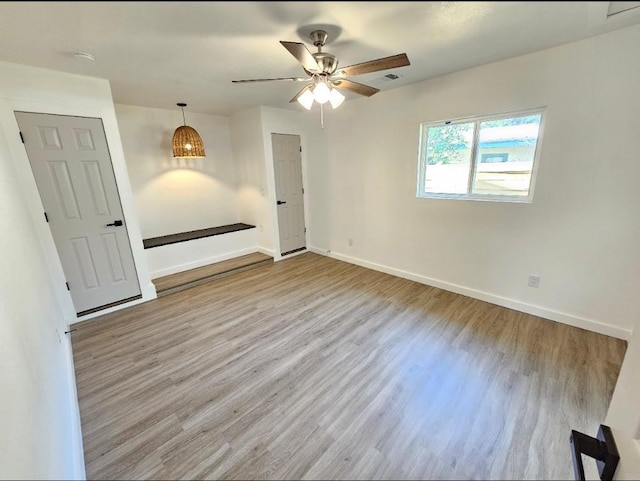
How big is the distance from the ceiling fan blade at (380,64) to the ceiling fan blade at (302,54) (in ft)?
0.81

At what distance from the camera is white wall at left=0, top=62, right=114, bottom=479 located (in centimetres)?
101

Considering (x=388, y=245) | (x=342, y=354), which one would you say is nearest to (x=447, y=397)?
(x=342, y=354)

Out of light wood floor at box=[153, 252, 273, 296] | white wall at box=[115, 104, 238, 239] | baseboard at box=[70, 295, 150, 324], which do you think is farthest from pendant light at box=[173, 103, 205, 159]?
baseboard at box=[70, 295, 150, 324]

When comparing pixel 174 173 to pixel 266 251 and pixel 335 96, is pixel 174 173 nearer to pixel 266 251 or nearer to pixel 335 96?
pixel 266 251

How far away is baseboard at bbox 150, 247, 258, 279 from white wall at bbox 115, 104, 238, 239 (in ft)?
2.29

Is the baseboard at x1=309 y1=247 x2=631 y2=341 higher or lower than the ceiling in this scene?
lower

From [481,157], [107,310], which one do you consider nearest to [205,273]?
[107,310]

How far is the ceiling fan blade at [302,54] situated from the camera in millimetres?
1580

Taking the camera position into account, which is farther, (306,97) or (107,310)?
(107,310)

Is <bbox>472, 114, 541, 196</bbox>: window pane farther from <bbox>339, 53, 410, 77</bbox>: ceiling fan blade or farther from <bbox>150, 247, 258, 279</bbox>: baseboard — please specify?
<bbox>150, 247, 258, 279</bbox>: baseboard

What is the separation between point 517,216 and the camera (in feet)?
8.96

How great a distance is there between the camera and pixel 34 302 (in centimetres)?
174

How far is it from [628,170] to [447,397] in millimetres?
2342

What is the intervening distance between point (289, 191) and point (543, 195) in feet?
11.3
